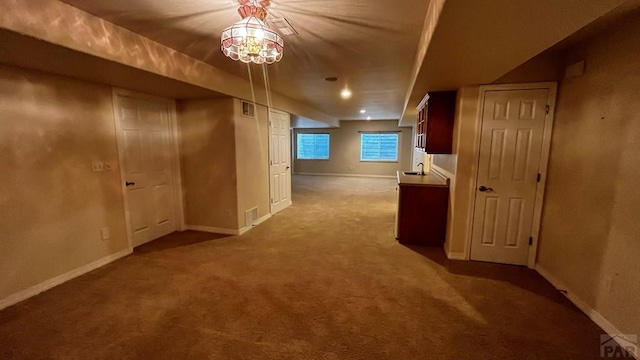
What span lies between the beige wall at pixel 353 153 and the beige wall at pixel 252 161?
6.11m

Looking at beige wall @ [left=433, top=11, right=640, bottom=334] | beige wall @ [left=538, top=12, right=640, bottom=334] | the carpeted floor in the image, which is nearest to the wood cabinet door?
beige wall @ [left=433, top=11, right=640, bottom=334]

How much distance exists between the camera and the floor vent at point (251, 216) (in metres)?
4.21

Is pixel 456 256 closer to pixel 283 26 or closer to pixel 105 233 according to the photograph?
pixel 283 26

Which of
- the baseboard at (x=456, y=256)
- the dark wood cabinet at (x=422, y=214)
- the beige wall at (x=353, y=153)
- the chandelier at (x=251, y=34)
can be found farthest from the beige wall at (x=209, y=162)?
the beige wall at (x=353, y=153)

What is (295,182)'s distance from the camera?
9203 millimetres

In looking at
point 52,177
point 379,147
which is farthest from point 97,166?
point 379,147

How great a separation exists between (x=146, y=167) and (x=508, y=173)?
4546 millimetres

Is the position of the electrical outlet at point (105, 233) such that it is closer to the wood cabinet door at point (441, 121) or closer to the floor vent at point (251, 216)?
the floor vent at point (251, 216)

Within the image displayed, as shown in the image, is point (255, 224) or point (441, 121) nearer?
point (441, 121)

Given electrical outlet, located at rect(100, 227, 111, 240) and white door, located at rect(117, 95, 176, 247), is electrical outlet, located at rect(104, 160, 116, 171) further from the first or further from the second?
electrical outlet, located at rect(100, 227, 111, 240)

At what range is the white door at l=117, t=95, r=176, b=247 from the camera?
11.1 ft

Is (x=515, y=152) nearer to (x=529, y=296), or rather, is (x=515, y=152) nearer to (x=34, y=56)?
(x=529, y=296)

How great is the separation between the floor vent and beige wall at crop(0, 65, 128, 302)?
164 cm

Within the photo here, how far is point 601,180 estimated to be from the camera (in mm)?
2068
